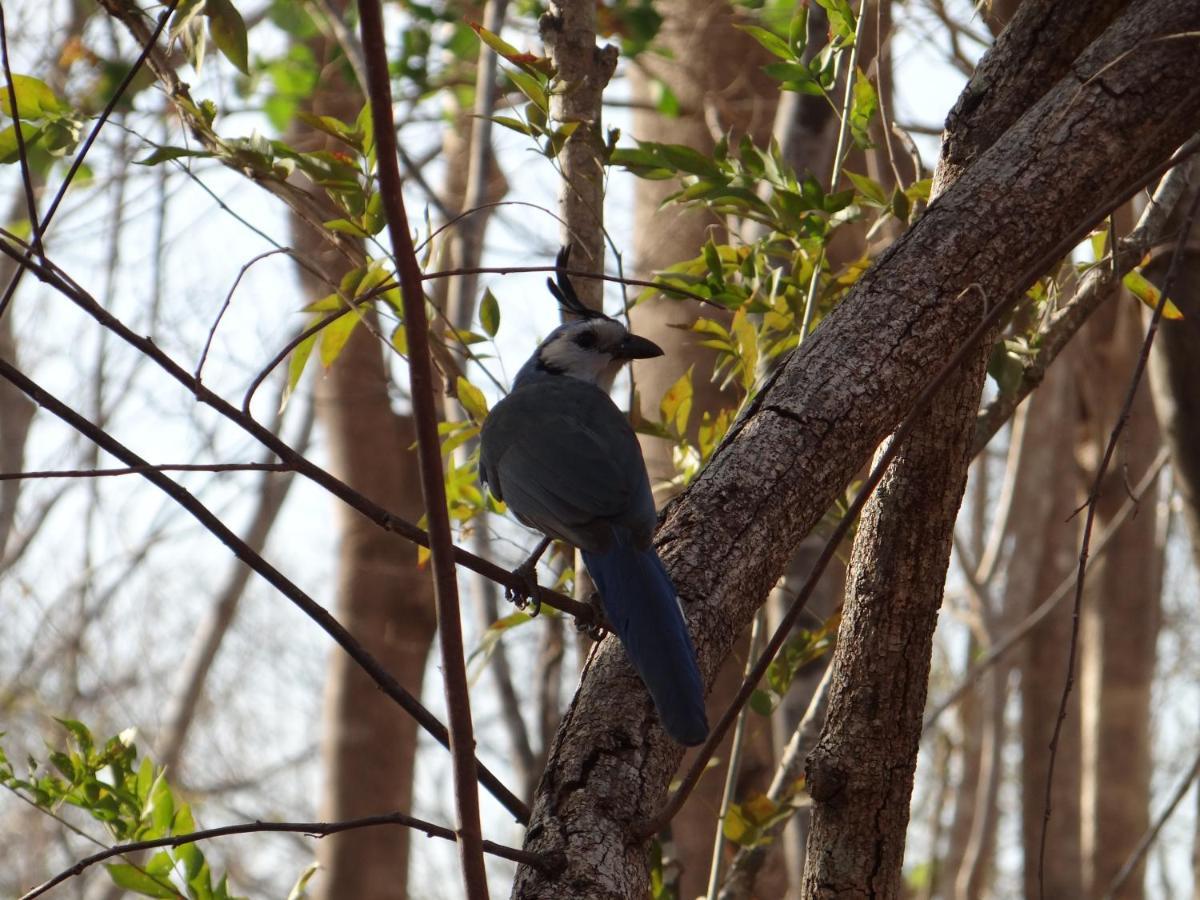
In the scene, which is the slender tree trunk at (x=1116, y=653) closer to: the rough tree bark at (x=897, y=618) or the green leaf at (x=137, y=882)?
the rough tree bark at (x=897, y=618)

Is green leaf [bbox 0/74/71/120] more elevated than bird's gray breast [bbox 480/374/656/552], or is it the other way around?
green leaf [bbox 0/74/71/120]

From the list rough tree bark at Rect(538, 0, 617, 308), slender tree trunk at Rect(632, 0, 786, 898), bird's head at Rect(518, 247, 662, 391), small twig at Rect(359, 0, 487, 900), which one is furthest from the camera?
slender tree trunk at Rect(632, 0, 786, 898)

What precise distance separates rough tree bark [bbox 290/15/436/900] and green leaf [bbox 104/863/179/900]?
4516 millimetres

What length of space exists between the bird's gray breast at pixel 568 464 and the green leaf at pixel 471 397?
4 centimetres

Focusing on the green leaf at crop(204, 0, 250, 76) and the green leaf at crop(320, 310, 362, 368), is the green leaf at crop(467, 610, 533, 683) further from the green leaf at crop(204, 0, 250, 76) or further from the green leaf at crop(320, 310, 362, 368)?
the green leaf at crop(204, 0, 250, 76)

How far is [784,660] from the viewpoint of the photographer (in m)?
3.02

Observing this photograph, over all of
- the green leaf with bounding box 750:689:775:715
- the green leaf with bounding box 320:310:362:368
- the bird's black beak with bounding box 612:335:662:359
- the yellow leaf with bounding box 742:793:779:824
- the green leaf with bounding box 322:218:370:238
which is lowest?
the yellow leaf with bounding box 742:793:779:824

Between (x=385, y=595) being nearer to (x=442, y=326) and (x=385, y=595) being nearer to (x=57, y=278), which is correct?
(x=442, y=326)

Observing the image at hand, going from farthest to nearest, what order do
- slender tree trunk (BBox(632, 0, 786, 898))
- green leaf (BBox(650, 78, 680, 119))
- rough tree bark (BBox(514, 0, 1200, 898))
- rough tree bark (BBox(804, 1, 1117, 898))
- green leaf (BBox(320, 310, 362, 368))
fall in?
1. green leaf (BBox(650, 78, 680, 119))
2. slender tree trunk (BBox(632, 0, 786, 898))
3. green leaf (BBox(320, 310, 362, 368))
4. rough tree bark (BBox(804, 1, 1117, 898))
5. rough tree bark (BBox(514, 0, 1200, 898))

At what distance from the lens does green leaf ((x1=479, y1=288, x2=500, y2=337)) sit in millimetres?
3061

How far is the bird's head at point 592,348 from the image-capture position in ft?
11.8

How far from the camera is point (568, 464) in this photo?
113 inches

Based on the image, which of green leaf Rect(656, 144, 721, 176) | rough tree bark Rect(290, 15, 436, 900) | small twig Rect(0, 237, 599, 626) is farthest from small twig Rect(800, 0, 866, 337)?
rough tree bark Rect(290, 15, 436, 900)

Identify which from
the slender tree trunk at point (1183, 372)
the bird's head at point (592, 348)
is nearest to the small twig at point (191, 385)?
the bird's head at point (592, 348)
